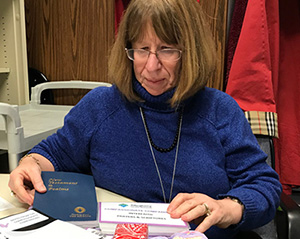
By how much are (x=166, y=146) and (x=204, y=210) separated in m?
0.29

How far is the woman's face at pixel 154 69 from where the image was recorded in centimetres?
93

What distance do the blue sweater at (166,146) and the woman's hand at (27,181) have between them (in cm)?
11

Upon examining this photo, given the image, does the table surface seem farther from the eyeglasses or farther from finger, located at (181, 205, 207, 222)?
the eyeglasses

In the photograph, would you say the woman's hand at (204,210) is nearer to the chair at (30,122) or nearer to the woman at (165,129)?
the woman at (165,129)

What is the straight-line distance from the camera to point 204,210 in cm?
72

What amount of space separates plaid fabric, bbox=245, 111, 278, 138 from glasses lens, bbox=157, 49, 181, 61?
443 mm

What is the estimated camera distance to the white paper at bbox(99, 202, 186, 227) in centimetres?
64

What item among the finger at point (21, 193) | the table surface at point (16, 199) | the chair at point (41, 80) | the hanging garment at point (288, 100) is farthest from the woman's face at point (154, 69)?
the chair at point (41, 80)

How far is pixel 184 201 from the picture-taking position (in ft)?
2.36

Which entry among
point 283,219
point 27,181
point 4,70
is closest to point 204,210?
point 283,219

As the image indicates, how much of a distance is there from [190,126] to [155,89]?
0.15 metres

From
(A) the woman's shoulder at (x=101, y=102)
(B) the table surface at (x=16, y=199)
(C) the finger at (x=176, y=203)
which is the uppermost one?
(A) the woman's shoulder at (x=101, y=102)

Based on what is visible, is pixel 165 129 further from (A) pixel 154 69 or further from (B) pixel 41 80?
(B) pixel 41 80

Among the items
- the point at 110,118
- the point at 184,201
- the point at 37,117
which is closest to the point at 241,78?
the point at 110,118
